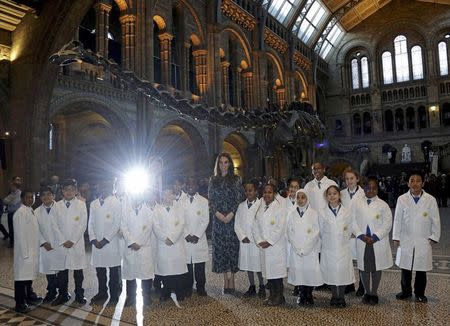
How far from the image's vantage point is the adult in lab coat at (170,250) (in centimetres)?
517

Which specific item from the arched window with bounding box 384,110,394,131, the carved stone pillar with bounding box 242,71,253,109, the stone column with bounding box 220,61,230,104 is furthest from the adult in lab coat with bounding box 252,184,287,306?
the arched window with bounding box 384,110,394,131

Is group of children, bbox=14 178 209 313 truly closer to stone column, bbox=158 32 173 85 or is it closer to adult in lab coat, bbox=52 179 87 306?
adult in lab coat, bbox=52 179 87 306

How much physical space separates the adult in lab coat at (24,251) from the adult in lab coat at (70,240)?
316mm

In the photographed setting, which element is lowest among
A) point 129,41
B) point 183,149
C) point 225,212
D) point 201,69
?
point 225,212

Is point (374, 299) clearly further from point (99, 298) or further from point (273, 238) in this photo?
point (99, 298)

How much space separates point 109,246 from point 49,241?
0.82 meters

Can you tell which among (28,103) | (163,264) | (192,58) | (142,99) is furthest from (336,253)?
A: (192,58)

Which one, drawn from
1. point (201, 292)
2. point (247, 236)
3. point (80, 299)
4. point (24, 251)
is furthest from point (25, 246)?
point (247, 236)

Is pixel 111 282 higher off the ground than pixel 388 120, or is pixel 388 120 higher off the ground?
pixel 388 120

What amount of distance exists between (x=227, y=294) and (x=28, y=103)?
27.6 ft

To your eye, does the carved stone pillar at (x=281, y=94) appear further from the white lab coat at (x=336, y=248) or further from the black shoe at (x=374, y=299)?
the black shoe at (x=374, y=299)

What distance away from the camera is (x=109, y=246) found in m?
5.30

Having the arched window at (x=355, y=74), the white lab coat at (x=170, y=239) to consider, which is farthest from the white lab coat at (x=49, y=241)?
the arched window at (x=355, y=74)

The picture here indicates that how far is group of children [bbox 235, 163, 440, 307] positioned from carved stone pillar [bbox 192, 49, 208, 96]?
46.8 ft
